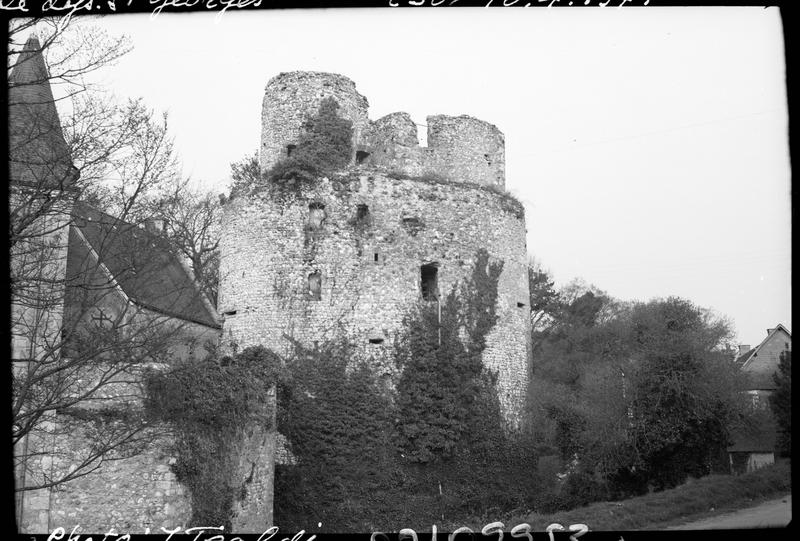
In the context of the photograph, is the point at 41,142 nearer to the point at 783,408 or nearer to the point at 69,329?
the point at 69,329

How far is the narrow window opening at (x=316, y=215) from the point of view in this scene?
20656mm

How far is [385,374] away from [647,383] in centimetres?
686

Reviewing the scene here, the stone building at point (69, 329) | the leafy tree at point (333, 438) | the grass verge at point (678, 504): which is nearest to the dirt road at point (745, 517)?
the grass verge at point (678, 504)

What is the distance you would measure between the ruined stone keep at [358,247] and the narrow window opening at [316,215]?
0.09 ft

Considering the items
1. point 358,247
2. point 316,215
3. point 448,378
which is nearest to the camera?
point 448,378

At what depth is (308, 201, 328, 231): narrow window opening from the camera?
67.8 ft

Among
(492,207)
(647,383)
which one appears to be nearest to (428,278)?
(492,207)

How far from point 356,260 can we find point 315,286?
1334 millimetres

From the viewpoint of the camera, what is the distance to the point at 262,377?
1590 centimetres

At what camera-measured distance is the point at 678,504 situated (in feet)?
43.6

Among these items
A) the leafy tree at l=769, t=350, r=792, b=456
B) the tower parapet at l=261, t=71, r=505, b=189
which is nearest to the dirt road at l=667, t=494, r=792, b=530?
the leafy tree at l=769, t=350, r=792, b=456

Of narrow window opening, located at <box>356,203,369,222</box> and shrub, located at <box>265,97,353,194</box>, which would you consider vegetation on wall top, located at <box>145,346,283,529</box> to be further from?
shrub, located at <box>265,97,353,194</box>

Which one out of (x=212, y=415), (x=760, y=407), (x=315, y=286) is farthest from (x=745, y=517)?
(x=760, y=407)

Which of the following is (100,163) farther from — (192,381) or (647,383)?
(647,383)
